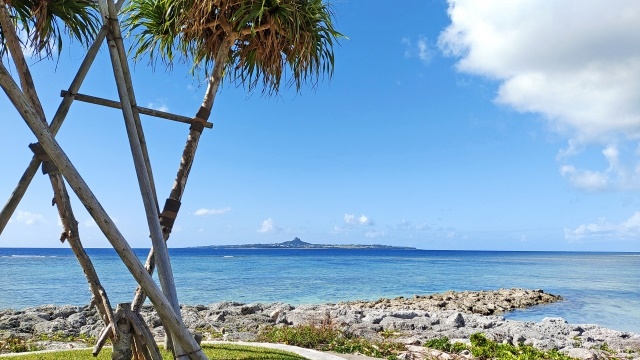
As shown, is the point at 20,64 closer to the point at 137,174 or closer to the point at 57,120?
the point at 57,120

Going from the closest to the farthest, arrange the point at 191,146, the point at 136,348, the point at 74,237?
the point at 136,348, the point at 74,237, the point at 191,146

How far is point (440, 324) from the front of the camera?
13891mm

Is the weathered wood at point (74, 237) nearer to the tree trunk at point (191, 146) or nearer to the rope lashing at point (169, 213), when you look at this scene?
the tree trunk at point (191, 146)

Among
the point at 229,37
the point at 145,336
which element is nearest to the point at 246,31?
the point at 229,37

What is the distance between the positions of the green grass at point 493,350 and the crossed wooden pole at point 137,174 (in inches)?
251

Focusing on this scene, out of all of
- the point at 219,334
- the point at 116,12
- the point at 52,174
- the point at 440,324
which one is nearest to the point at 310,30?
the point at 116,12

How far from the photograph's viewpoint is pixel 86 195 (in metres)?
4.63

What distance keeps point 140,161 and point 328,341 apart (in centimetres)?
621

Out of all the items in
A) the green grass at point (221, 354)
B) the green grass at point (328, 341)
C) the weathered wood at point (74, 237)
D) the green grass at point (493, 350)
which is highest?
the weathered wood at point (74, 237)

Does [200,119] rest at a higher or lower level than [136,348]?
higher

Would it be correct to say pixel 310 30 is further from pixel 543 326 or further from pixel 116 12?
pixel 543 326

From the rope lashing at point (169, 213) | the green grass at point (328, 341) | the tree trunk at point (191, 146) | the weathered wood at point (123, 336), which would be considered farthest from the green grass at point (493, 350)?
the weathered wood at point (123, 336)

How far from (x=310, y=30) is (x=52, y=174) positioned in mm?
3509

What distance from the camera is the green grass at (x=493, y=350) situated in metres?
9.79
